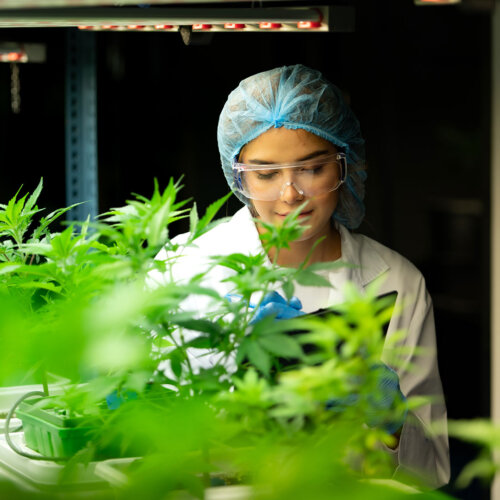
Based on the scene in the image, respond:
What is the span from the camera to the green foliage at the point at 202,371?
2.24 ft

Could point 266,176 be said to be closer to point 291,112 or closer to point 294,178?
point 294,178

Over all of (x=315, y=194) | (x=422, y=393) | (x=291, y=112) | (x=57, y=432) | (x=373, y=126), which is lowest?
(x=422, y=393)

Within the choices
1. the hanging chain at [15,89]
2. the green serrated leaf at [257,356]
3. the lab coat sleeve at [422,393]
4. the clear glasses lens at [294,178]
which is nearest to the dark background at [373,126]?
the hanging chain at [15,89]

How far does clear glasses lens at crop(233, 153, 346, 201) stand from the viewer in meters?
2.20

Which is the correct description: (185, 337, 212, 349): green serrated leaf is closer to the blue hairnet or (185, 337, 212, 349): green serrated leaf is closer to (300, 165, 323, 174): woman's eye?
(300, 165, 323, 174): woman's eye

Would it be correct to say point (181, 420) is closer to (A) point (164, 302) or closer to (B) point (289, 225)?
(A) point (164, 302)

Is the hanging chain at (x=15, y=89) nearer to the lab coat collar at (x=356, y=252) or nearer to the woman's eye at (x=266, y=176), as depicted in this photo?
the lab coat collar at (x=356, y=252)

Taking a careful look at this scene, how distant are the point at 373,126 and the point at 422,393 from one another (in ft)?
11.6

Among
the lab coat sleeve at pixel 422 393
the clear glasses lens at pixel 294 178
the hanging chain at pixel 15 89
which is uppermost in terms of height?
the hanging chain at pixel 15 89

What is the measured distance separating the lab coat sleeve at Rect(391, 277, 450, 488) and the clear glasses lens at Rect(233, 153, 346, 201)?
0.37 m

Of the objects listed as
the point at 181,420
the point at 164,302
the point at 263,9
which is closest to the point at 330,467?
the point at 181,420

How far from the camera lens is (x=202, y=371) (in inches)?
43.6

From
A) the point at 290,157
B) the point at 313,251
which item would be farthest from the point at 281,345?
the point at 313,251

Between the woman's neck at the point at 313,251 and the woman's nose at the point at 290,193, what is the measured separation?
0.20 m
